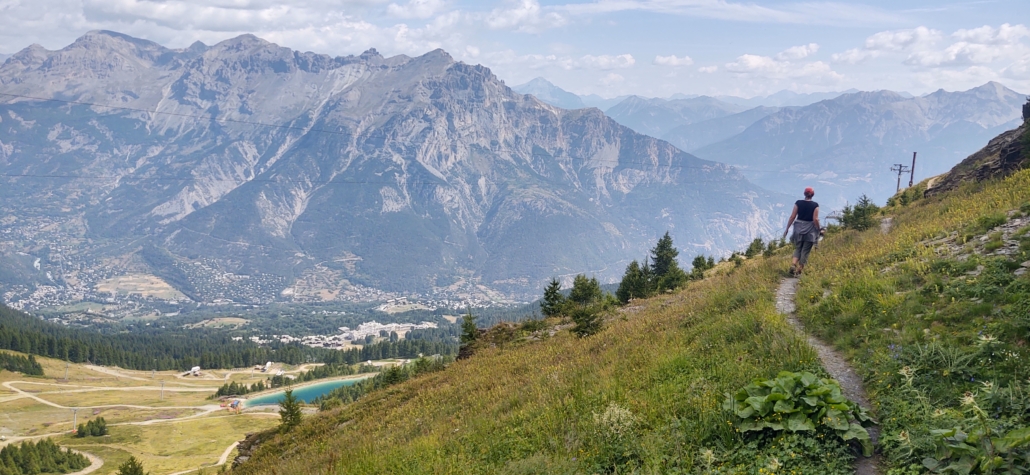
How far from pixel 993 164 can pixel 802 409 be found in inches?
882

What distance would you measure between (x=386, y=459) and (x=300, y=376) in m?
166

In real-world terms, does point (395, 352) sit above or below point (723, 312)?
below

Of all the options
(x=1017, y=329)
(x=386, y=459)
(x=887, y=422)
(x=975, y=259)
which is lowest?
(x=386, y=459)

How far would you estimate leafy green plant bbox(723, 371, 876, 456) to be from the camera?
7207 millimetres

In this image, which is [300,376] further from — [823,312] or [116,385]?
[823,312]

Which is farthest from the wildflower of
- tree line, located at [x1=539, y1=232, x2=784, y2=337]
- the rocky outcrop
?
the rocky outcrop

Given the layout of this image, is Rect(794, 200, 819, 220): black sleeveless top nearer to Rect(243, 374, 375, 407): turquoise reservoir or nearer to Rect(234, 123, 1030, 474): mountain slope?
Rect(234, 123, 1030, 474): mountain slope

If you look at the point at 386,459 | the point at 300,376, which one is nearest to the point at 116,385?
the point at 300,376

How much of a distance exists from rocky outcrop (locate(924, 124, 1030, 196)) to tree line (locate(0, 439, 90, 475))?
102839mm

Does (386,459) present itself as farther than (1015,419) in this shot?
Yes

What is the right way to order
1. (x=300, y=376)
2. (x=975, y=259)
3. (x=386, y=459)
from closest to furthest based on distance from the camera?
(x=386, y=459)
(x=975, y=259)
(x=300, y=376)

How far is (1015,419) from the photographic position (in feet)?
20.6

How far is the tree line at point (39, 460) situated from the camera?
77.3 m

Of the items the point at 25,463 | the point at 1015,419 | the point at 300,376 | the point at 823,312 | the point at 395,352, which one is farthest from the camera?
the point at 395,352
